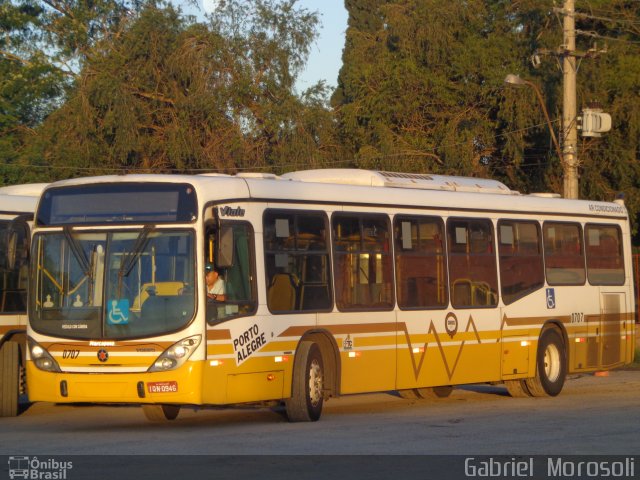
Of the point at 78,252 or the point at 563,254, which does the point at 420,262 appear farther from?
the point at 78,252

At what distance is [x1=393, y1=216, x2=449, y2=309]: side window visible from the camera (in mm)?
16766

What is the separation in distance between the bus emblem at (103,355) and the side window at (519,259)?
6.95 meters

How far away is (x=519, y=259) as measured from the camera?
19016 millimetres

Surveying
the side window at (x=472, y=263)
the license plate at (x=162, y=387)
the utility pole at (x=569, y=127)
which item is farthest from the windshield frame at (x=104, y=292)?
the utility pole at (x=569, y=127)

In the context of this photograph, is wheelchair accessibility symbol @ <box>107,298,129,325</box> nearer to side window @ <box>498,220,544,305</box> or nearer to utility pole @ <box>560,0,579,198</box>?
side window @ <box>498,220,544,305</box>

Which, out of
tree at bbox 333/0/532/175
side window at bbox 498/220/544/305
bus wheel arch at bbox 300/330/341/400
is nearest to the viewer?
bus wheel arch at bbox 300/330/341/400

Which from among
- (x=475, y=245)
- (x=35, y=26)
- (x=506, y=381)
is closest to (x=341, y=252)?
(x=475, y=245)

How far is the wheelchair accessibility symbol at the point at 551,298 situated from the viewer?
1955 cm

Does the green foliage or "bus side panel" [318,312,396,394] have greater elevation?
the green foliage

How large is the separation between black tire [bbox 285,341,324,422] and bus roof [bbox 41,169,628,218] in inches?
73.8

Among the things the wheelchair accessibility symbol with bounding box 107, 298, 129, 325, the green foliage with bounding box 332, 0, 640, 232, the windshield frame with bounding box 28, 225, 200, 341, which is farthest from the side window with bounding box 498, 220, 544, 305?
the green foliage with bounding box 332, 0, 640, 232

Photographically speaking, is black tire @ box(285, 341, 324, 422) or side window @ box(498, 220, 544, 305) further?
side window @ box(498, 220, 544, 305)

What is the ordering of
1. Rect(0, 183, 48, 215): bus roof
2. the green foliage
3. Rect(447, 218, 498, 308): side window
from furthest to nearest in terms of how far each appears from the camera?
the green foliage, Rect(447, 218, 498, 308): side window, Rect(0, 183, 48, 215): bus roof
